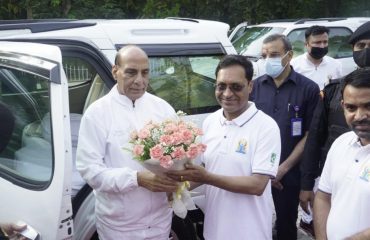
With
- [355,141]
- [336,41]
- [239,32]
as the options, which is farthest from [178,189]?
[239,32]

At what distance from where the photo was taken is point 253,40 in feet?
32.0

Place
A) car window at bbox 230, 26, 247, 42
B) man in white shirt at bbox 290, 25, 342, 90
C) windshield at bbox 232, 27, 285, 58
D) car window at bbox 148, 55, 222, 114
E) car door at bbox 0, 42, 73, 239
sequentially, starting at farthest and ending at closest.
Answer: car window at bbox 230, 26, 247, 42 < windshield at bbox 232, 27, 285, 58 < man in white shirt at bbox 290, 25, 342, 90 < car window at bbox 148, 55, 222, 114 < car door at bbox 0, 42, 73, 239

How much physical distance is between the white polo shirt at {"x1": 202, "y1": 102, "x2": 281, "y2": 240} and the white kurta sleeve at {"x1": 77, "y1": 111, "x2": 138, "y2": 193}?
0.45 meters

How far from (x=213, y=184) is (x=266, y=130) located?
0.40 m

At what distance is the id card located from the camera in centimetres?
366

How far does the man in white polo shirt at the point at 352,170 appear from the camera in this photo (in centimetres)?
213

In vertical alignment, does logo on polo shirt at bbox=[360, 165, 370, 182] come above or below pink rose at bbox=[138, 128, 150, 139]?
below

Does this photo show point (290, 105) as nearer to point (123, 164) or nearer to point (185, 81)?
point (185, 81)

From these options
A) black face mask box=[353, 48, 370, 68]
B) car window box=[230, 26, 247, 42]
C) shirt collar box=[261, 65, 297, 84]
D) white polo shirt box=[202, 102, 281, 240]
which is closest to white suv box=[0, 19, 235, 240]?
shirt collar box=[261, 65, 297, 84]

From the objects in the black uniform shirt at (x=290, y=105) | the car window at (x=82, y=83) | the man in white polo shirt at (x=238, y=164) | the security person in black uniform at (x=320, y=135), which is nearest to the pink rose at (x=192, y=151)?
the man in white polo shirt at (x=238, y=164)

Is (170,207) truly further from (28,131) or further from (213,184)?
(28,131)

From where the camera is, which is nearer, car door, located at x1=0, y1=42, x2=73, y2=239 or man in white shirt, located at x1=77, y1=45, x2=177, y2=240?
car door, located at x1=0, y1=42, x2=73, y2=239

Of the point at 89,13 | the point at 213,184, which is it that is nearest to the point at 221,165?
the point at 213,184

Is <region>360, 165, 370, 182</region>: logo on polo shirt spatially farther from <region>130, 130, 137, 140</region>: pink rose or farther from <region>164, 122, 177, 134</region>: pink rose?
<region>130, 130, 137, 140</region>: pink rose
